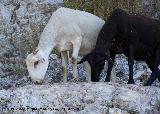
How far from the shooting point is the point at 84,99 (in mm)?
7805

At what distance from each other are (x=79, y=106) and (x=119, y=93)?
0.62 m

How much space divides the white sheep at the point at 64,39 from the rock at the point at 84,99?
599 millimetres

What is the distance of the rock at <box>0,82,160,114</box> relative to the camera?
7695 mm

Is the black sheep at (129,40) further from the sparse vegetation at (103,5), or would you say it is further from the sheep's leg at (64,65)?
the sparse vegetation at (103,5)

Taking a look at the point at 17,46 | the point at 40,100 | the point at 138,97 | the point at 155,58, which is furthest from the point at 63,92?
the point at 17,46

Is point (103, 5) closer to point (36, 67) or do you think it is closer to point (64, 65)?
point (64, 65)

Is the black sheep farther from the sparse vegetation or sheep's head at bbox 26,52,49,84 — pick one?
the sparse vegetation

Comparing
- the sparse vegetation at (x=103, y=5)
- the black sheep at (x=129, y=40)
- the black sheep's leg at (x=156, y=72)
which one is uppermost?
the sparse vegetation at (x=103, y=5)

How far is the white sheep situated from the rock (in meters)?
0.60

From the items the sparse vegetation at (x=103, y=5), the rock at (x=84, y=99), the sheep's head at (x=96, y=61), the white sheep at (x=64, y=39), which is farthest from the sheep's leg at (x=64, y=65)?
the sparse vegetation at (x=103, y=5)

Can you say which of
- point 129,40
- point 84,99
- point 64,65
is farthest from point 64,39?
point 84,99

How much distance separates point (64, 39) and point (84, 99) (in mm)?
1482

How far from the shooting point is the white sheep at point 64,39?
863 cm

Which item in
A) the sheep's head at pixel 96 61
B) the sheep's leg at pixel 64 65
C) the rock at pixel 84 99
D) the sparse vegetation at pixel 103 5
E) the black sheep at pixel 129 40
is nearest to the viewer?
the rock at pixel 84 99
